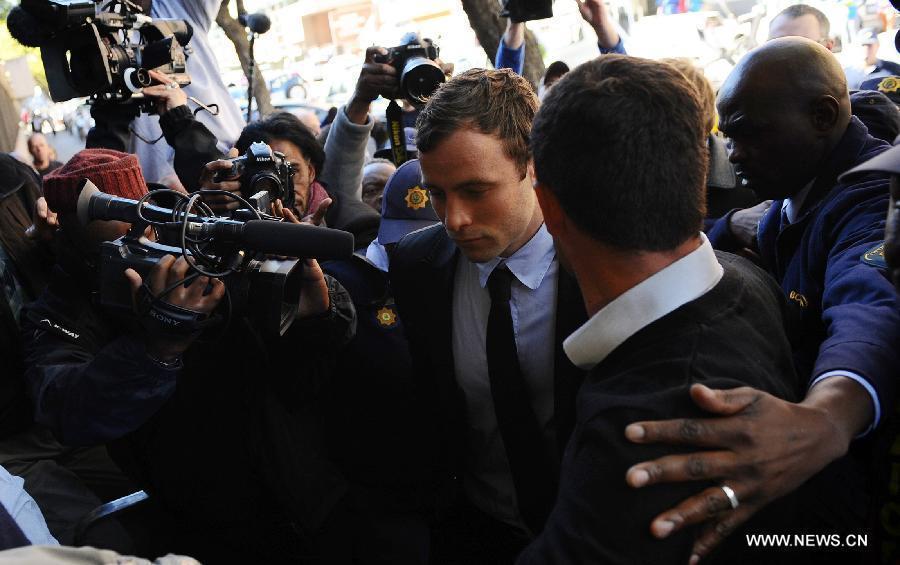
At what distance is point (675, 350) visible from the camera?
3.61 ft

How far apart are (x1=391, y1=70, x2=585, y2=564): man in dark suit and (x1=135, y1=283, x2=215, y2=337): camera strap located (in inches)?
24.5

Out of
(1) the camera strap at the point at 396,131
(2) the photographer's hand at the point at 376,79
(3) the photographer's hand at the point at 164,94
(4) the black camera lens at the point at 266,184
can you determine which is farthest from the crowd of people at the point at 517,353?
(3) the photographer's hand at the point at 164,94

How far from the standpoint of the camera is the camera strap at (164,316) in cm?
166

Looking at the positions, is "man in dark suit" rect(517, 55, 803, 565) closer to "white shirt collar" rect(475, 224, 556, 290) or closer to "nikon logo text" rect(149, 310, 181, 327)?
"white shirt collar" rect(475, 224, 556, 290)

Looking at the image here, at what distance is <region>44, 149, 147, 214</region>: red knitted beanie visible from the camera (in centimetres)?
220

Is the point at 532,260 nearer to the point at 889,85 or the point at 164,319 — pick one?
the point at 164,319

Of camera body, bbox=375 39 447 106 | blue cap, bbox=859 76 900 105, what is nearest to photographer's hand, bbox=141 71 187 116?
camera body, bbox=375 39 447 106

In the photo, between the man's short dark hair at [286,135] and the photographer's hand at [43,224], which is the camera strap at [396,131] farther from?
the photographer's hand at [43,224]

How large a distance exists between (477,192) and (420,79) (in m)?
1.10

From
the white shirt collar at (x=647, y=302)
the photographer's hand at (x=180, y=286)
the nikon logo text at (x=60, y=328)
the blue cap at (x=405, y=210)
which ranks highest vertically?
the white shirt collar at (x=647, y=302)

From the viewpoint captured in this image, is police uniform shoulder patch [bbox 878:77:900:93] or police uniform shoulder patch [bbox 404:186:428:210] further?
police uniform shoulder patch [bbox 878:77:900:93]

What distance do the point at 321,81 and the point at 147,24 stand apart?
713 inches

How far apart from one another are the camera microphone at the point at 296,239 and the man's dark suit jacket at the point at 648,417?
624 mm

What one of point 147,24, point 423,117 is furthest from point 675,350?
point 147,24
